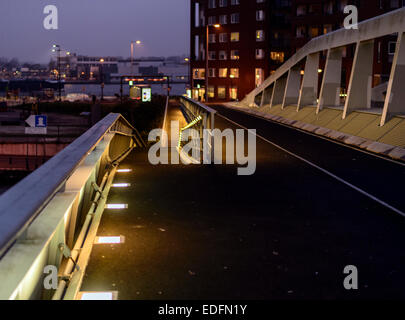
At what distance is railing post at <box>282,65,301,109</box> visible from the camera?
112ft

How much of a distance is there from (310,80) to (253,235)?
918 inches

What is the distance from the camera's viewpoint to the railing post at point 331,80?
1008 inches

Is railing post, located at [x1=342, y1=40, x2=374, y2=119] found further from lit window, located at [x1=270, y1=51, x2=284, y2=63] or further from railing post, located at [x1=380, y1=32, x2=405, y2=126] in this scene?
lit window, located at [x1=270, y1=51, x2=284, y2=63]

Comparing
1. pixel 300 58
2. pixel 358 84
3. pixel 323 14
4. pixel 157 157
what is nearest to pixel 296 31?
pixel 323 14

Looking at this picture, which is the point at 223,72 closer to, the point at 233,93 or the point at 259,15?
the point at 233,93

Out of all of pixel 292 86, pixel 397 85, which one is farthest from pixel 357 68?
pixel 292 86

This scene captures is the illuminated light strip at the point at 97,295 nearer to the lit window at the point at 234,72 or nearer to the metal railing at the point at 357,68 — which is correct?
the metal railing at the point at 357,68

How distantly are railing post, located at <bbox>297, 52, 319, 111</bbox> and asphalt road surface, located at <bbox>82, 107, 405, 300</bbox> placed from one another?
16.9m

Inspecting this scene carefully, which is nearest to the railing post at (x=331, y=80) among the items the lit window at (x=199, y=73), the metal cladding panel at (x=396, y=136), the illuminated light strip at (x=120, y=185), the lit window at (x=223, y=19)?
the metal cladding panel at (x=396, y=136)

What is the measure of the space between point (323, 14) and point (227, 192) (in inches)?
3104

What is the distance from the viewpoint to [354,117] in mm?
21609

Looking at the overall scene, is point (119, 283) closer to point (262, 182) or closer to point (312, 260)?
point (312, 260)

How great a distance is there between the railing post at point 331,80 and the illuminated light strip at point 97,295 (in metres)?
22.1

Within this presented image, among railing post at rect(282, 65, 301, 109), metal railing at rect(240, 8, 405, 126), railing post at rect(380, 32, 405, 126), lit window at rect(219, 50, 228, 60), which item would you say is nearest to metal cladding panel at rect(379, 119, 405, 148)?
railing post at rect(380, 32, 405, 126)
